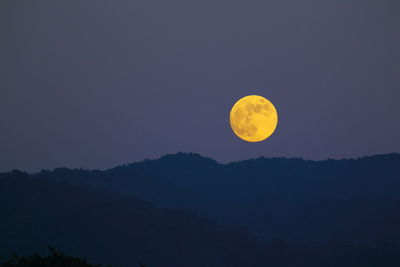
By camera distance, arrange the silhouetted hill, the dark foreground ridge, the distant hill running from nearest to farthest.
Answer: the silhouetted hill, the dark foreground ridge, the distant hill

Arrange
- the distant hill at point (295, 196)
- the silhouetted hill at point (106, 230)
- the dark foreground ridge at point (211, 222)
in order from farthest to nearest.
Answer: the distant hill at point (295, 196)
the dark foreground ridge at point (211, 222)
the silhouetted hill at point (106, 230)

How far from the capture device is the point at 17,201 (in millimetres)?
120438

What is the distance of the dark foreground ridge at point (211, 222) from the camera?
104 meters

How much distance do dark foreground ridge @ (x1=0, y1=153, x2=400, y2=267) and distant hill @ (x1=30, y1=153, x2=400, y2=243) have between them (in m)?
0.38

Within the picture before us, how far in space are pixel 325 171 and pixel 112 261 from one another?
118692 mm

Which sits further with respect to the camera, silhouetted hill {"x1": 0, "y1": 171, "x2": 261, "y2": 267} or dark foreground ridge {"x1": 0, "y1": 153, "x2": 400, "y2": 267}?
dark foreground ridge {"x1": 0, "y1": 153, "x2": 400, "y2": 267}

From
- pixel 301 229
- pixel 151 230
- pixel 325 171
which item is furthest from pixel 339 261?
pixel 325 171

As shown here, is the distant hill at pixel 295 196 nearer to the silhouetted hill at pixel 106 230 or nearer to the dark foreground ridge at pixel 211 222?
the dark foreground ridge at pixel 211 222

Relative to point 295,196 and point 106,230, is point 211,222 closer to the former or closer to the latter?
point 106,230

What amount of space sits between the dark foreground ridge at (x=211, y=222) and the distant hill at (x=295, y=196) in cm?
38

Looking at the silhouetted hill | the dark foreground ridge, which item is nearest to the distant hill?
the dark foreground ridge

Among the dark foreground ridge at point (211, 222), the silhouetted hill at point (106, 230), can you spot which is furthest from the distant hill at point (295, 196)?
the silhouetted hill at point (106, 230)

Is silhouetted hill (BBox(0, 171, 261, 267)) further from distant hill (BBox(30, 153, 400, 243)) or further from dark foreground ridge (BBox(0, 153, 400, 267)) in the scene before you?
distant hill (BBox(30, 153, 400, 243))

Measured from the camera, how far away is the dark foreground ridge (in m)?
104
